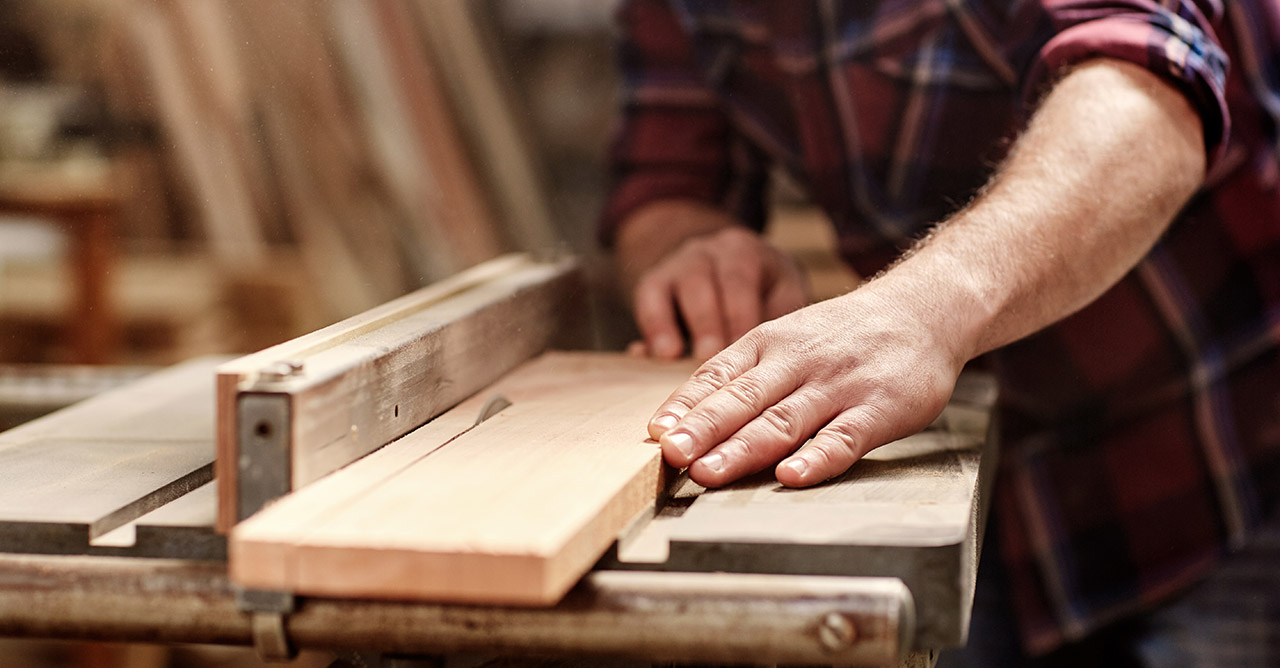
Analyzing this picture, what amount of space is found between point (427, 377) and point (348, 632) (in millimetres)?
282

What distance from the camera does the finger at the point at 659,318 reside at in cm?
129

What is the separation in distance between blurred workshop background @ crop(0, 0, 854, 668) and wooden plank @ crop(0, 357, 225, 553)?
7.00 feet

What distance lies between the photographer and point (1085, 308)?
61.0 inches

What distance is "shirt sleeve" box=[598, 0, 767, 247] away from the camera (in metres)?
1.79

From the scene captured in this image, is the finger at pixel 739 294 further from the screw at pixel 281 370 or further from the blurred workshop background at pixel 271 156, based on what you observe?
the blurred workshop background at pixel 271 156

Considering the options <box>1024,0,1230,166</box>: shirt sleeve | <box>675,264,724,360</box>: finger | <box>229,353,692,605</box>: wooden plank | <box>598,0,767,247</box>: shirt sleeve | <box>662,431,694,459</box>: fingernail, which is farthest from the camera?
<box>598,0,767,247</box>: shirt sleeve

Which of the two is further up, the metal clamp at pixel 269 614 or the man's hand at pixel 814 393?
the man's hand at pixel 814 393

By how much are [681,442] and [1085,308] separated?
941mm

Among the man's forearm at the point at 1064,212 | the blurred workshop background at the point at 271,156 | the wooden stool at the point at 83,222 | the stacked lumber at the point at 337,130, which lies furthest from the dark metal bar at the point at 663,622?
the stacked lumber at the point at 337,130

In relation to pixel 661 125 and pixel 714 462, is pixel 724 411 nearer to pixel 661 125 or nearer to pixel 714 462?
pixel 714 462

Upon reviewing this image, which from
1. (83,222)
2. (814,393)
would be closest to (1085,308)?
(814,393)

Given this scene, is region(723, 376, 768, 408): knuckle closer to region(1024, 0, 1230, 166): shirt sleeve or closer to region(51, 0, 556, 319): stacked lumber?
region(1024, 0, 1230, 166): shirt sleeve

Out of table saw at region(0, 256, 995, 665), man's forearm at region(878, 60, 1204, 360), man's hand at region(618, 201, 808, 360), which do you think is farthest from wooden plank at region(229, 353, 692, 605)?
man's hand at region(618, 201, 808, 360)

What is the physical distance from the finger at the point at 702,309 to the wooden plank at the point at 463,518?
398mm
